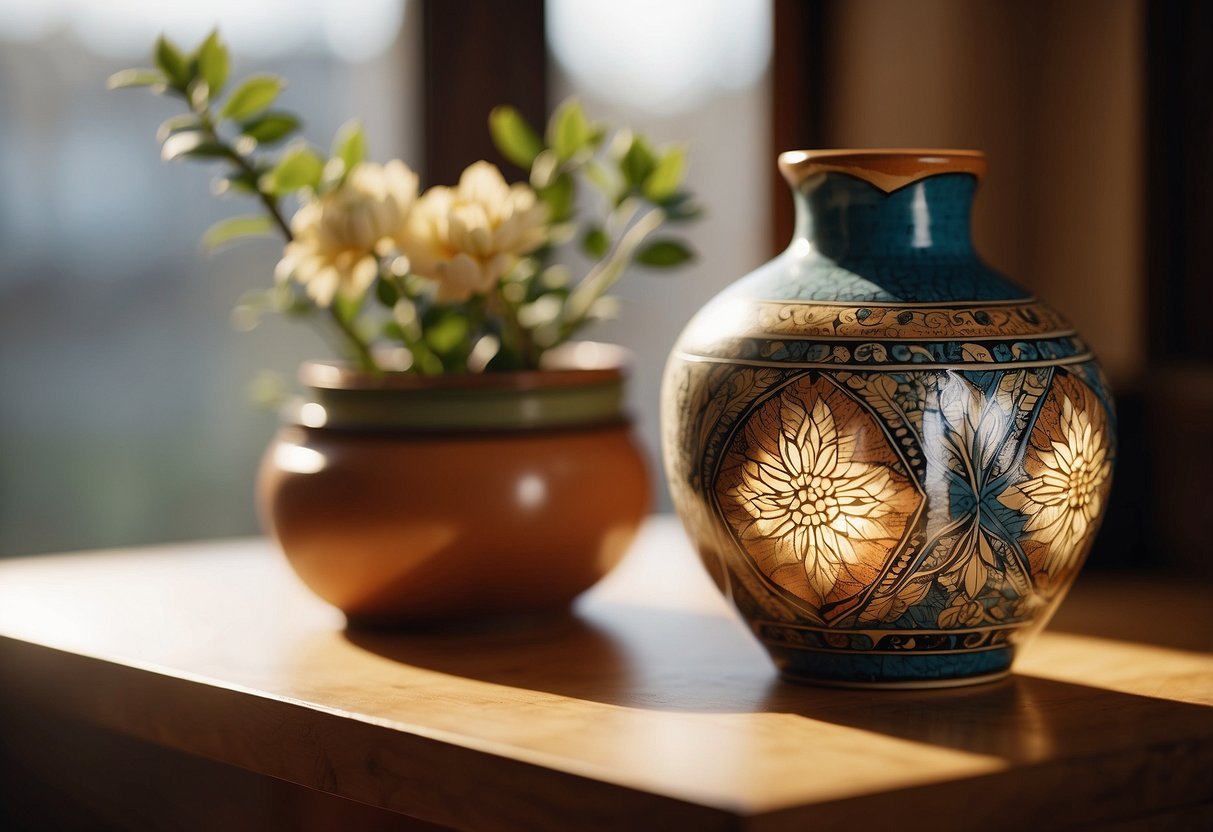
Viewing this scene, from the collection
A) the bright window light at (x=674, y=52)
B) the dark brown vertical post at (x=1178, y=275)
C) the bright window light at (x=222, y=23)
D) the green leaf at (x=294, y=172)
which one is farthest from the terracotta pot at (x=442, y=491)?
the bright window light at (x=674, y=52)

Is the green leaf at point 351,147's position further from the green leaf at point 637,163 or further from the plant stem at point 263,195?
the green leaf at point 637,163

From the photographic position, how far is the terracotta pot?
813mm

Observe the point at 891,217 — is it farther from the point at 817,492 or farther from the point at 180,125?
the point at 180,125

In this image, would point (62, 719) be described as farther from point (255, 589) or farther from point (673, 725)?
point (673, 725)

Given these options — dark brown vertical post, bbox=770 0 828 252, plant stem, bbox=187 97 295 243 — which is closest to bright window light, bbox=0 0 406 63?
dark brown vertical post, bbox=770 0 828 252

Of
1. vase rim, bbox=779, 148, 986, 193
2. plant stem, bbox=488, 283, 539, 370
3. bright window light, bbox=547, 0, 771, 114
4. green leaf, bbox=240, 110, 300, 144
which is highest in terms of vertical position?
bright window light, bbox=547, 0, 771, 114

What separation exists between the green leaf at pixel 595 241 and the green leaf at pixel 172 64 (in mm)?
258

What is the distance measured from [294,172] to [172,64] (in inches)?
3.5

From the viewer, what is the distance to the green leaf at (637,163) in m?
0.90

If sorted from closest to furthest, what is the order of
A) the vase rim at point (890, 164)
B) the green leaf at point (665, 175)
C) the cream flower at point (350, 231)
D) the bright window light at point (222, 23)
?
the vase rim at point (890, 164)
the cream flower at point (350, 231)
the green leaf at point (665, 175)
the bright window light at point (222, 23)

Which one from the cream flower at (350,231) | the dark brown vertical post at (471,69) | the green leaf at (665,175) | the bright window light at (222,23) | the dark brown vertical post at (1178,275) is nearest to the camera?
the cream flower at (350,231)

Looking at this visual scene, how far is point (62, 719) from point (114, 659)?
12 centimetres

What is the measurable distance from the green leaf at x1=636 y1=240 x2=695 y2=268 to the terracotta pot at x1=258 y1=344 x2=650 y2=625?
0.10 m

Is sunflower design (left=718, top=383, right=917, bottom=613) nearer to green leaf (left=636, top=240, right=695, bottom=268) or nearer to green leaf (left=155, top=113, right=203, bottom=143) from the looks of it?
green leaf (left=636, top=240, right=695, bottom=268)
